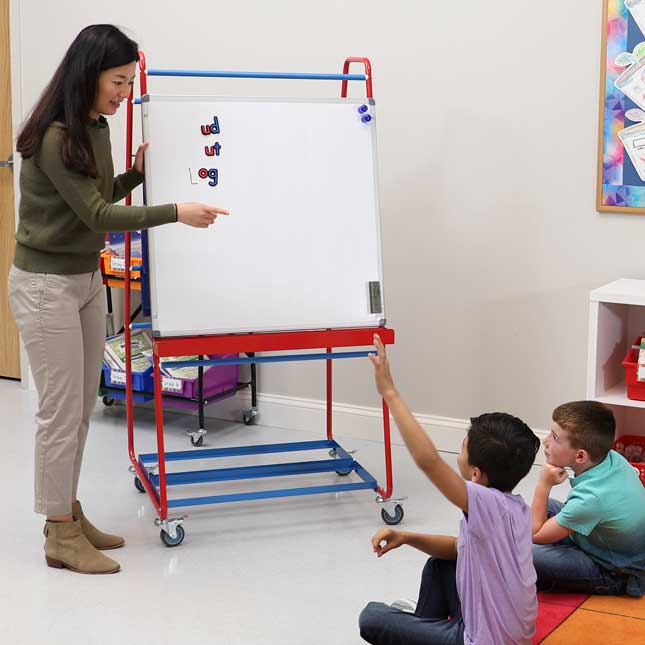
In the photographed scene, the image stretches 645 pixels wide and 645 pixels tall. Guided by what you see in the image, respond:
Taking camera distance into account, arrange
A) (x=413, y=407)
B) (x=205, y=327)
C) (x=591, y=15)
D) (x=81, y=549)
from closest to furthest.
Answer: (x=81, y=549), (x=205, y=327), (x=591, y=15), (x=413, y=407)

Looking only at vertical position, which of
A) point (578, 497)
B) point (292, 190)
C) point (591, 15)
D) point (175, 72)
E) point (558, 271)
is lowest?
point (578, 497)

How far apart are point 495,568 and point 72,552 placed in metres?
1.37

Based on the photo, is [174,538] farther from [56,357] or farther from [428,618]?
[428,618]

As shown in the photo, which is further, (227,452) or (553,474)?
(227,452)

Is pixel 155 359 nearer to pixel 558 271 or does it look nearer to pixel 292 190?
pixel 292 190

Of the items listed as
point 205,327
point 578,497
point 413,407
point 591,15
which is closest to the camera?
point 578,497

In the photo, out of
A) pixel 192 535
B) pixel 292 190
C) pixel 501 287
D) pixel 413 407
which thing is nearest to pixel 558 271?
pixel 501 287

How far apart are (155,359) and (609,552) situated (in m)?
1.39

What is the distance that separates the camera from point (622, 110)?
3457 mm

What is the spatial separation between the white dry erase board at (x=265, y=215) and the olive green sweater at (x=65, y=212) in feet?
0.94

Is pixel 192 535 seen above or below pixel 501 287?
below

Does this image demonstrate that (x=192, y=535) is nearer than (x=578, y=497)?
No

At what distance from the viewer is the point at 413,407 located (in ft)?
13.4

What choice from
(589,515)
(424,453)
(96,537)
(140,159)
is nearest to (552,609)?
(589,515)
